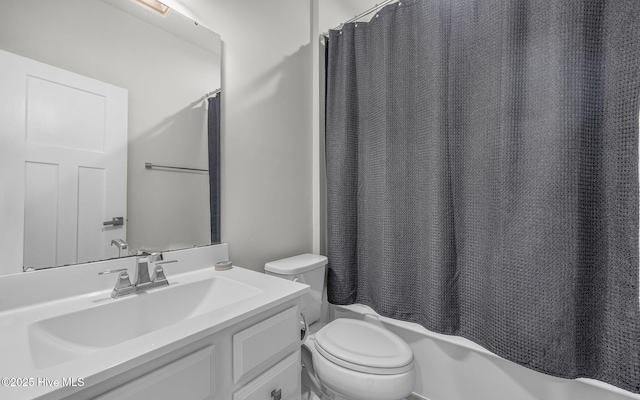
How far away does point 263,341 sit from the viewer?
30.7 inches

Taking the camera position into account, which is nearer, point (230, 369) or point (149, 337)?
point (149, 337)

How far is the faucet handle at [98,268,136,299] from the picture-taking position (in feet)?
2.78

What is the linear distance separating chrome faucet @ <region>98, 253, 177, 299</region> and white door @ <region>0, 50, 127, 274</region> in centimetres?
11

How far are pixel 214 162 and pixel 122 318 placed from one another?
0.68 meters

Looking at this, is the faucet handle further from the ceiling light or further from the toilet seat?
the ceiling light

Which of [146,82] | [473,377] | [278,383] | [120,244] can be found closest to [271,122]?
[146,82]

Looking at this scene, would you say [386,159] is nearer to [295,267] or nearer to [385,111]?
[385,111]

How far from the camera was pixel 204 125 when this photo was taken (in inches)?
46.6

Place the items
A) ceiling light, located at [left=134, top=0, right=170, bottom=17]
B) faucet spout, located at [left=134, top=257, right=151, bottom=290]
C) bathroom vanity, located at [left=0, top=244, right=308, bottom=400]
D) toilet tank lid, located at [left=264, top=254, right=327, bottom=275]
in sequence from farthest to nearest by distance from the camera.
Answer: toilet tank lid, located at [left=264, top=254, right=327, bottom=275] < ceiling light, located at [left=134, top=0, right=170, bottom=17] < faucet spout, located at [left=134, top=257, right=151, bottom=290] < bathroom vanity, located at [left=0, top=244, right=308, bottom=400]

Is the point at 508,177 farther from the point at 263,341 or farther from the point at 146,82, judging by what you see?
the point at 146,82

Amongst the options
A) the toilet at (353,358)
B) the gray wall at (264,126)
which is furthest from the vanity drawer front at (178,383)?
the gray wall at (264,126)

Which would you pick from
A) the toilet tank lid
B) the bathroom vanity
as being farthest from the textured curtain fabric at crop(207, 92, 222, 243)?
the toilet tank lid

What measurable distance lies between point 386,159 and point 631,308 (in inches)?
41.1

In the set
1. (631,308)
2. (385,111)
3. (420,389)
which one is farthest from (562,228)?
(420,389)
